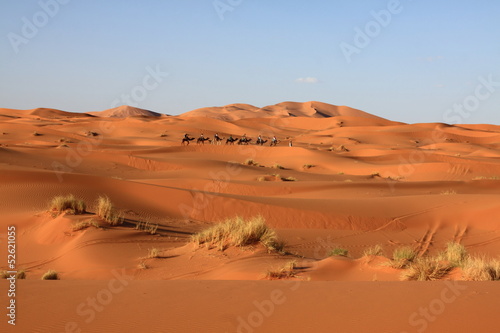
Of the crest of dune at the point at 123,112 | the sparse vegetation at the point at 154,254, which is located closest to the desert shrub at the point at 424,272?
the sparse vegetation at the point at 154,254

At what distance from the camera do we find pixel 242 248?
442 inches

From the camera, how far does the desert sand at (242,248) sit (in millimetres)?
5930

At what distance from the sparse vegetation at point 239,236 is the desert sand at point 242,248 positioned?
0.21 m

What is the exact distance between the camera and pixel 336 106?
159 m

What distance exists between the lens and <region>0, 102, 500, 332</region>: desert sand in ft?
19.5

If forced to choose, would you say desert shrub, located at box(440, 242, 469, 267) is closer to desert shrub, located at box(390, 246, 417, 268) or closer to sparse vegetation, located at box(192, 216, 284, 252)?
desert shrub, located at box(390, 246, 417, 268)

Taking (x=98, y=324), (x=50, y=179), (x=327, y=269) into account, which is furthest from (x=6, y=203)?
(x=98, y=324)

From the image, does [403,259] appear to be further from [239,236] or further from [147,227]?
[147,227]

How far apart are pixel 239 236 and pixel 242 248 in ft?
0.84

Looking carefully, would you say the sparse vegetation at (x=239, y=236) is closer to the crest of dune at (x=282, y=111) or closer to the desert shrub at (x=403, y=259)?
the desert shrub at (x=403, y=259)

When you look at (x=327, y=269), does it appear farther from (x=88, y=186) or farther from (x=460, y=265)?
(x=88, y=186)

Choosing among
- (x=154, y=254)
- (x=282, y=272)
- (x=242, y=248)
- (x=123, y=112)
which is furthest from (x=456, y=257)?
(x=123, y=112)

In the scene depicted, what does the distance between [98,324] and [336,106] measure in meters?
157

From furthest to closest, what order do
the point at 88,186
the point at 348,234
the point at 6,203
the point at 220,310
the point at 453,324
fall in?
the point at 88,186
the point at 6,203
the point at 348,234
the point at 220,310
the point at 453,324
